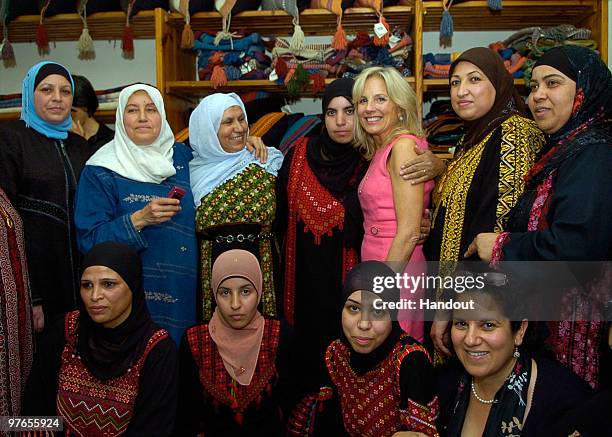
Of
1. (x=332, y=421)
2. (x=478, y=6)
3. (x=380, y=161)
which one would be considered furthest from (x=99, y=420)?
(x=478, y=6)

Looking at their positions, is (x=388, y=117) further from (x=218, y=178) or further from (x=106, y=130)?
(x=106, y=130)

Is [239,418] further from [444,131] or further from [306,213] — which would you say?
[444,131]

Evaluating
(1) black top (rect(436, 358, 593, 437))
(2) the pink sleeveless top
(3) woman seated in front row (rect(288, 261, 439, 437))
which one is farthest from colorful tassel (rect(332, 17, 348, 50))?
(1) black top (rect(436, 358, 593, 437))

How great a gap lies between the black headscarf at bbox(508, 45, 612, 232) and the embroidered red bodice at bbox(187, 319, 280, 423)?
899 mm

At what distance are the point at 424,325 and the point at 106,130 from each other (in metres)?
1.84

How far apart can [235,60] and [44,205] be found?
4.95 feet

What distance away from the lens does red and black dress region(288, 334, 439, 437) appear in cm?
173

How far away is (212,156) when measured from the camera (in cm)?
236

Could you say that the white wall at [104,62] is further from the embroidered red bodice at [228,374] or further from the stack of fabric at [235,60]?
the embroidered red bodice at [228,374]

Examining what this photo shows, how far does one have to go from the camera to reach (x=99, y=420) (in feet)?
5.98

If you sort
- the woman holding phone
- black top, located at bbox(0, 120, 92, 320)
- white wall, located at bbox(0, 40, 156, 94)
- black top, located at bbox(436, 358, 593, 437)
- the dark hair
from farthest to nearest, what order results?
1. white wall, located at bbox(0, 40, 156, 94)
2. the dark hair
3. black top, located at bbox(0, 120, 92, 320)
4. the woman holding phone
5. black top, located at bbox(436, 358, 593, 437)

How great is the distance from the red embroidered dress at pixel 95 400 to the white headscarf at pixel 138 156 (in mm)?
641

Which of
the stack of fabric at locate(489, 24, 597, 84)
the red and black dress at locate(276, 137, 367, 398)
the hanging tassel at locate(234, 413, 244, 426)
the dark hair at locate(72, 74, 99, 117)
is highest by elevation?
the stack of fabric at locate(489, 24, 597, 84)

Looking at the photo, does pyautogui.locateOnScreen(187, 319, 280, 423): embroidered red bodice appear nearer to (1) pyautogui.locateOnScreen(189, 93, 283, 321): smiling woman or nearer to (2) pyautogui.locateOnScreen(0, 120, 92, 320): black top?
(1) pyautogui.locateOnScreen(189, 93, 283, 321): smiling woman
